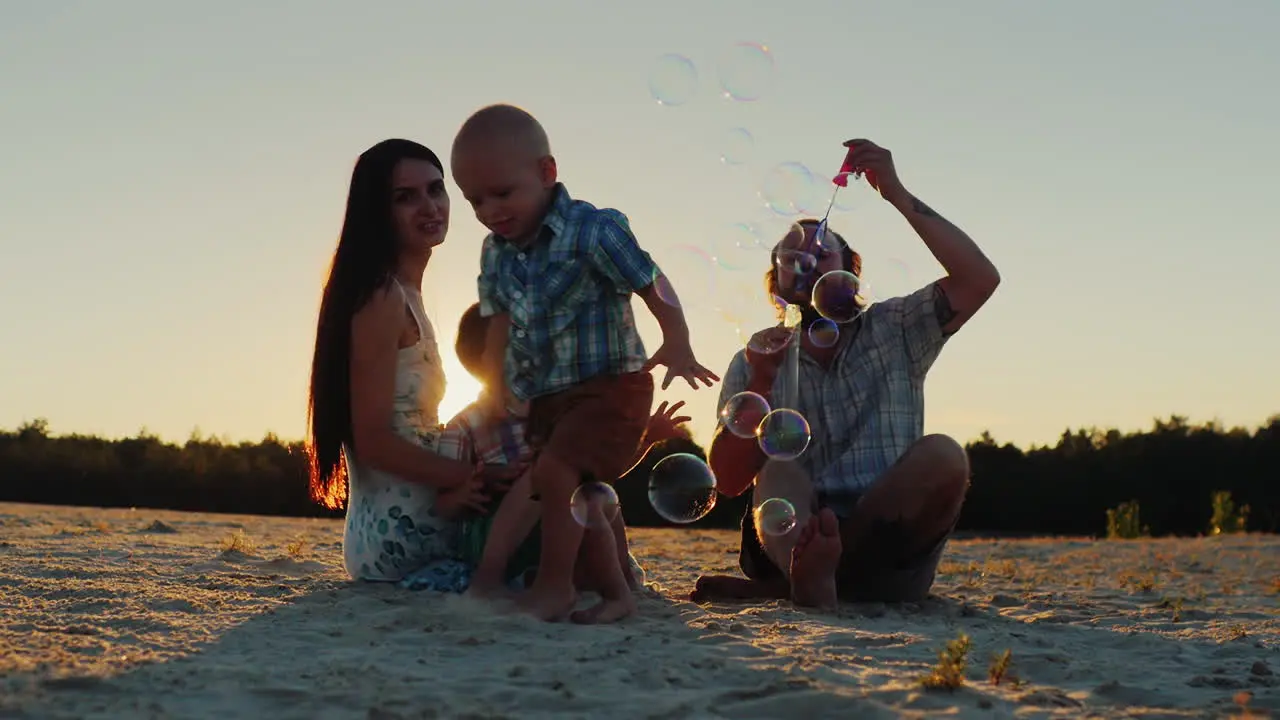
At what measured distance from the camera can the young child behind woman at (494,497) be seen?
4219 millimetres

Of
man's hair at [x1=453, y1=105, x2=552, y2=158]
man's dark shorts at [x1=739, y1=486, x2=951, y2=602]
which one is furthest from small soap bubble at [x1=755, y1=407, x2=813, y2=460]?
man's hair at [x1=453, y1=105, x2=552, y2=158]

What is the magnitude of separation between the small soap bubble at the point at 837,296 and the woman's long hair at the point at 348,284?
1.46 m

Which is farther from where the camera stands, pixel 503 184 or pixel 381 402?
pixel 381 402

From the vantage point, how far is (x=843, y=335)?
15.8 feet

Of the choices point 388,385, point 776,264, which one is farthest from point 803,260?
point 388,385

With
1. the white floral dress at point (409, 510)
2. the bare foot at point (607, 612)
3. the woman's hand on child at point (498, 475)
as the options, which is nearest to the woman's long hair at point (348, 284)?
the white floral dress at point (409, 510)

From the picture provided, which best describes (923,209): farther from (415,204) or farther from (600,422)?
(415,204)

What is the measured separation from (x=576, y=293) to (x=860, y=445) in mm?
1341

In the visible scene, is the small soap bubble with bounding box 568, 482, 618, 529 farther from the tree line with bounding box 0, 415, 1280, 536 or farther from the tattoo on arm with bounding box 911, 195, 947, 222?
the tree line with bounding box 0, 415, 1280, 536

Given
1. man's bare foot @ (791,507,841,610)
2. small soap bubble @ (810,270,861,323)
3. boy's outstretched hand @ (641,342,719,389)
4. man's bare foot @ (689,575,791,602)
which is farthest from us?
man's bare foot @ (689,575,791,602)

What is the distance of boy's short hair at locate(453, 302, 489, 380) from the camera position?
4531 millimetres

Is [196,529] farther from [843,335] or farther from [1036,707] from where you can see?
[1036,707]

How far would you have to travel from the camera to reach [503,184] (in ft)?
12.7

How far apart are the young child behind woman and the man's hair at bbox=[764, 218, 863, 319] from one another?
0.82 meters
